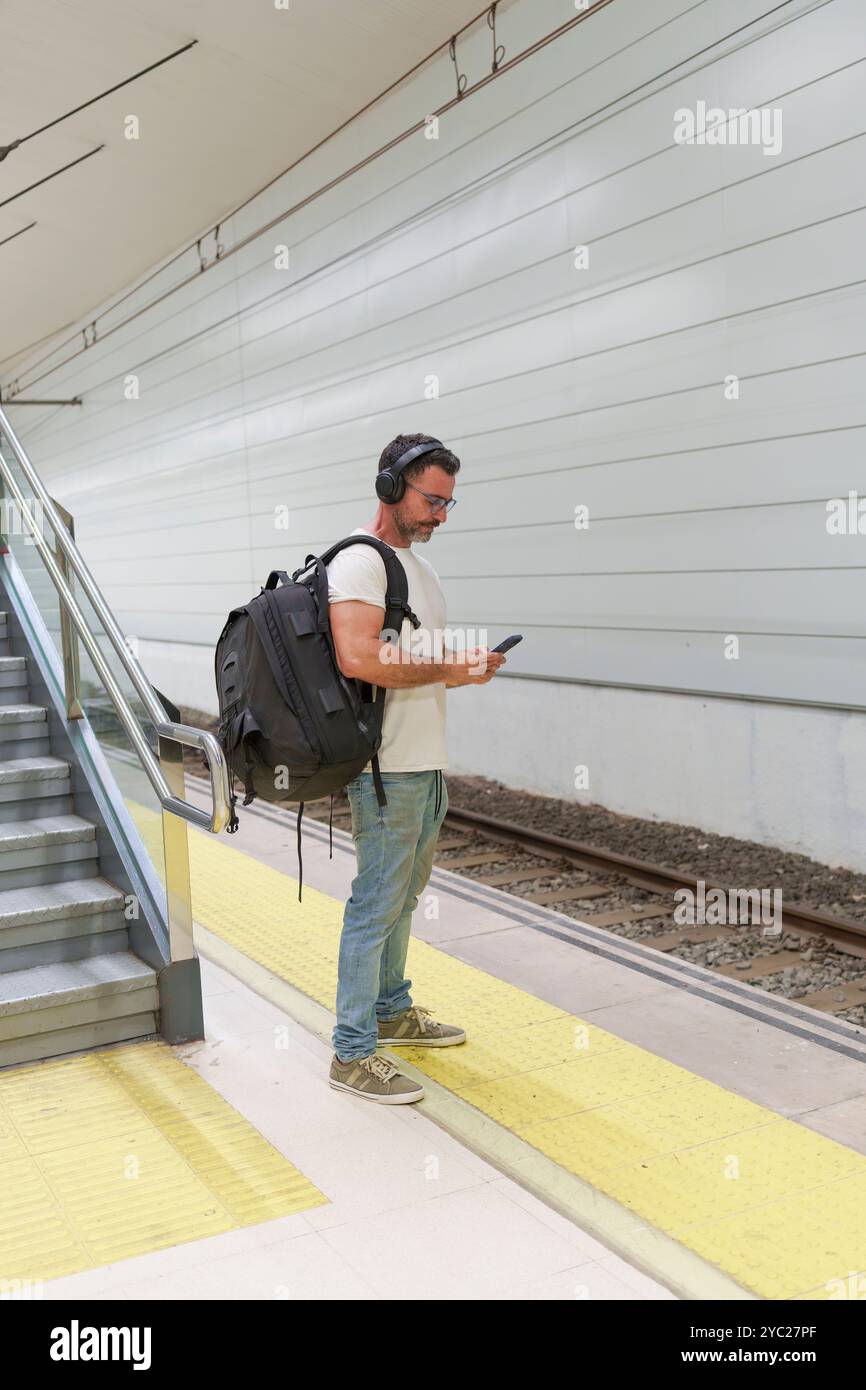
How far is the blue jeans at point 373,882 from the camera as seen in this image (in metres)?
3.25

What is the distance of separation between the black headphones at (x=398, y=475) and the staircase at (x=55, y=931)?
5.92 ft

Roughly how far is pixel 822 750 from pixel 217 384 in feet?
31.1

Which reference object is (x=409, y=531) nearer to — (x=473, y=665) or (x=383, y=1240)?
(x=473, y=665)

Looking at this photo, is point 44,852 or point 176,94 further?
point 176,94

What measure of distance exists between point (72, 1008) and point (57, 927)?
41cm

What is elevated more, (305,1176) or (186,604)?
(186,604)

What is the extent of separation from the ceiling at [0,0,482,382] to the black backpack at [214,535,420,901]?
624cm

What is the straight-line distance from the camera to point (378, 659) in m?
3.06

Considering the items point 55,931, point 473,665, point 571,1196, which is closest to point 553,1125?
point 571,1196

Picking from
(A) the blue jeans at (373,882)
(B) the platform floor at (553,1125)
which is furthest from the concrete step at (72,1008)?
(A) the blue jeans at (373,882)
